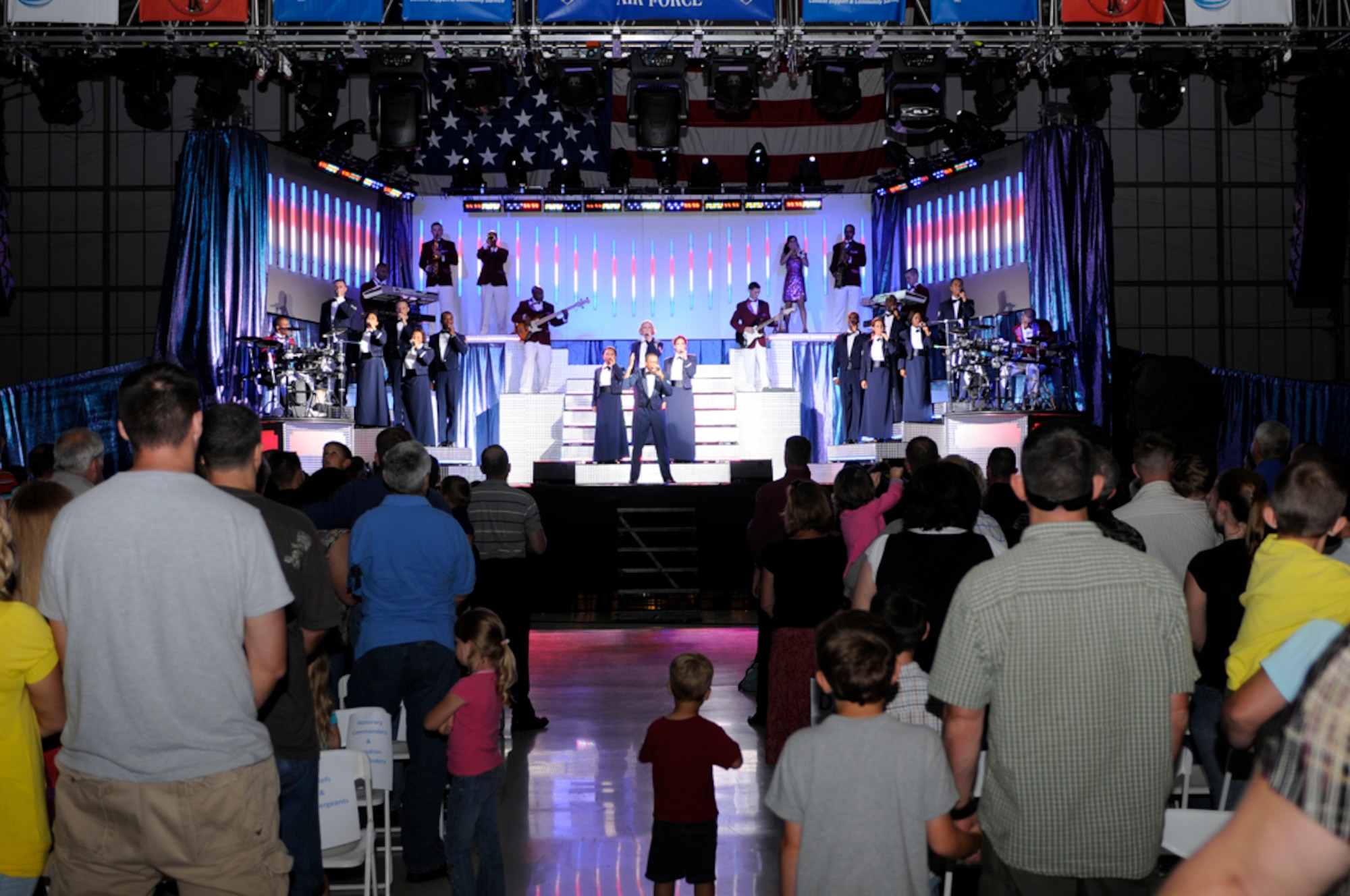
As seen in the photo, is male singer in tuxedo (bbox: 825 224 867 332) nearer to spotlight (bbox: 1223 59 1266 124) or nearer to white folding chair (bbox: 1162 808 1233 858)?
spotlight (bbox: 1223 59 1266 124)

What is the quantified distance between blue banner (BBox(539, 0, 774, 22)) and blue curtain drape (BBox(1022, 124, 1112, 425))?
15.1 ft

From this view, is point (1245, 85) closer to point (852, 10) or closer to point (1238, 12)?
point (1238, 12)

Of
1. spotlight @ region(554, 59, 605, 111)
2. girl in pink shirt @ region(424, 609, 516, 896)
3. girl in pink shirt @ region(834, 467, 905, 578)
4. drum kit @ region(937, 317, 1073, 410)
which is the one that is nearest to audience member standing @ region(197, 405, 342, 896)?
girl in pink shirt @ region(424, 609, 516, 896)

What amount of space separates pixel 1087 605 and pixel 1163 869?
2.21 m

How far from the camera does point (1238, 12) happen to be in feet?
35.6

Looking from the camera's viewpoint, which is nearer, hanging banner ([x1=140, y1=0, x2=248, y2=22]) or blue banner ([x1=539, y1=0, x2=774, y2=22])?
blue banner ([x1=539, y1=0, x2=774, y2=22])

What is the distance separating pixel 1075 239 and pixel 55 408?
10.5 metres

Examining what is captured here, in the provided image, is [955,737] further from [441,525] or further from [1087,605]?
[441,525]

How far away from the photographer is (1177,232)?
16.6 m

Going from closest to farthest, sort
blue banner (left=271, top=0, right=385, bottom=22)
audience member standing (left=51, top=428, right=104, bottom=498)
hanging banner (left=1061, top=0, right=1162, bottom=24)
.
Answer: audience member standing (left=51, top=428, right=104, bottom=498), blue banner (left=271, top=0, right=385, bottom=22), hanging banner (left=1061, top=0, right=1162, bottom=24)

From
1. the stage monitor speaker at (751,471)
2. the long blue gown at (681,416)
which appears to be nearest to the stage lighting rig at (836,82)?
the long blue gown at (681,416)

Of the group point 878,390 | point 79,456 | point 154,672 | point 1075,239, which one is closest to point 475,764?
point 154,672

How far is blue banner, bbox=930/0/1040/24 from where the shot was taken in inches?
418

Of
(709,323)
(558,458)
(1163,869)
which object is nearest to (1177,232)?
(709,323)
